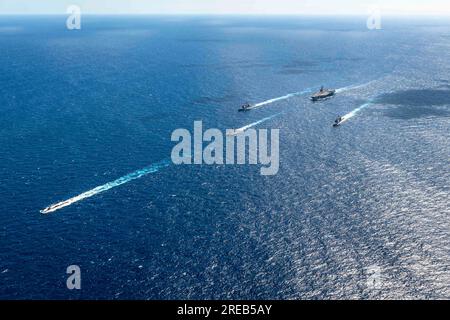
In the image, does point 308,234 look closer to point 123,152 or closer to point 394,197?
point 394,197
